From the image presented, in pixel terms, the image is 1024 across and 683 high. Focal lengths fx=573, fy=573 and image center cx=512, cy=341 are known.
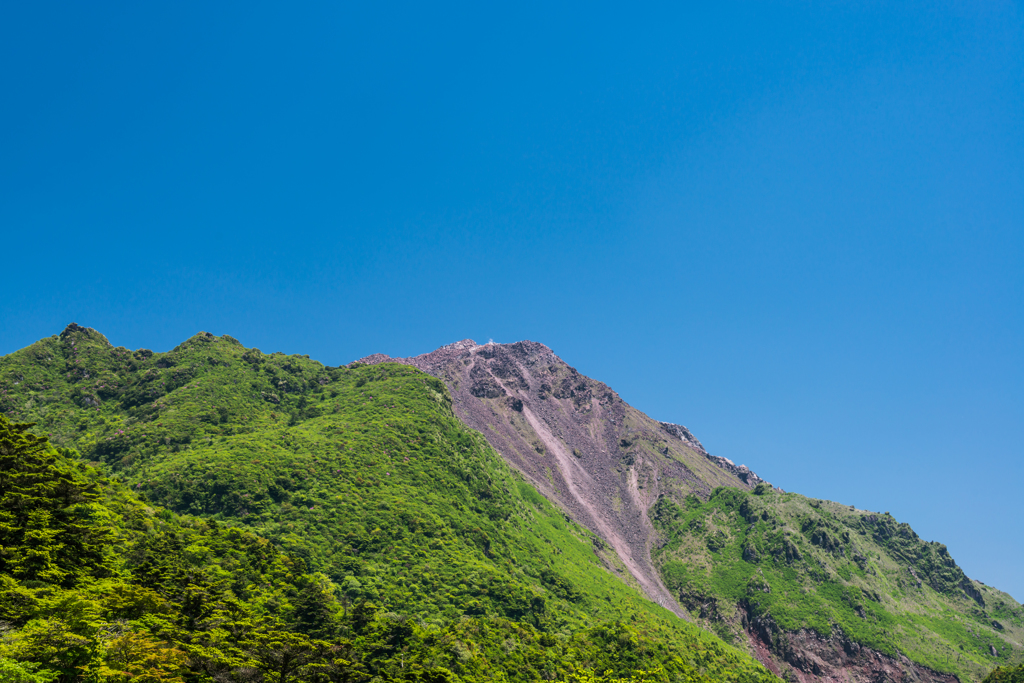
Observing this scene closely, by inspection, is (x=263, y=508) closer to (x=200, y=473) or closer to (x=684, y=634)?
(x=200, y=473)

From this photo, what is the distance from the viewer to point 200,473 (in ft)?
422

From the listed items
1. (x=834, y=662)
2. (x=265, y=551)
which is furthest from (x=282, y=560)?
(x=834, y=662)

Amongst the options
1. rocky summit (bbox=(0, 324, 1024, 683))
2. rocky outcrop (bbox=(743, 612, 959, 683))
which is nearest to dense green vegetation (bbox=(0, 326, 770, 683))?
rocky summit (bbox=(0, 324, 1024, 683))

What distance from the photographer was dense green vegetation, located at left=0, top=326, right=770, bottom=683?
5400 centimetres

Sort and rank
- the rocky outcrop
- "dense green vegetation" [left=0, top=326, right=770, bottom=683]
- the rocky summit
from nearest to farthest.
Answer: "dense green vegetation" [left=0, top=326, right=770, bottom=683] < the rocky summit < the rocky outcrop

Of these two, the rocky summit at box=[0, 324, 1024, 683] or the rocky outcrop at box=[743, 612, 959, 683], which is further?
the rocky outcrop at box=[743, 612, 959, 683]

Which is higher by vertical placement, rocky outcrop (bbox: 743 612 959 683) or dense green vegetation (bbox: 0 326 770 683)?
rocky outcrop (bbox: 743 612 959 683)

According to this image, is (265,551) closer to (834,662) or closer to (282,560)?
(282,560)

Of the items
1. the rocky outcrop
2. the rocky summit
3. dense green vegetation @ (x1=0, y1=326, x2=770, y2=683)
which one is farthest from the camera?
the rocky outcrop

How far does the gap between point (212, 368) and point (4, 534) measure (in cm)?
15211

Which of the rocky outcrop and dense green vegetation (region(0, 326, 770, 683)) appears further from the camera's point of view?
the rocky outcrop

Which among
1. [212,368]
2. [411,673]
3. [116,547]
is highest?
[212,368]

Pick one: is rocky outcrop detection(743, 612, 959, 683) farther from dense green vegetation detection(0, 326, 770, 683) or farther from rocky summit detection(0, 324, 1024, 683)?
dense green vegetation detection(0, 326, 770, 683)

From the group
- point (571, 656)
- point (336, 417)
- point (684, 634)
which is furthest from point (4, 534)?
point (684, 634)
